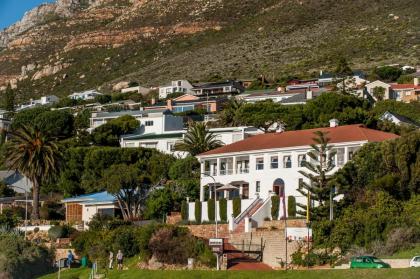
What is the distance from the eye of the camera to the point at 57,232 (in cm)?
7112

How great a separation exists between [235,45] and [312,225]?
431ft

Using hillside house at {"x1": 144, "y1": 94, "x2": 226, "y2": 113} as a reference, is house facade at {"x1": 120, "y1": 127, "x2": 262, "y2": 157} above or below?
below

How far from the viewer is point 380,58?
157 m

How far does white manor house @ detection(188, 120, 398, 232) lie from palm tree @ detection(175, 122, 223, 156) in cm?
1357

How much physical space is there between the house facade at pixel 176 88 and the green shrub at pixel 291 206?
93.6 metres

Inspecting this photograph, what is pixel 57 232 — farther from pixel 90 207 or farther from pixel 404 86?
pixel 404 86

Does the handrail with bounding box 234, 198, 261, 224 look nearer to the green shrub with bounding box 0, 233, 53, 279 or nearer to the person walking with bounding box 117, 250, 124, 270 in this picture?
the person walking with bounding box 117, 250, 124, 270

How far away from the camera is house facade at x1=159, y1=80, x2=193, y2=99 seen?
157750mm

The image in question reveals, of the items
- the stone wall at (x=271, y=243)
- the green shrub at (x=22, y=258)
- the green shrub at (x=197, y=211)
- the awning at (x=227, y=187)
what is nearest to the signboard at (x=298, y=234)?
the stone wall at (x=271, y=243)

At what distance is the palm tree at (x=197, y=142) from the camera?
3511 inches

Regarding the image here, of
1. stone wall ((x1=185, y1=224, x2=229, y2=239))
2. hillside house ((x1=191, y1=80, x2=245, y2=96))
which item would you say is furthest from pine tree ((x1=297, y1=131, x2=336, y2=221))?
hillside house ((x1=191, y1=80, x2=245, y2=96))

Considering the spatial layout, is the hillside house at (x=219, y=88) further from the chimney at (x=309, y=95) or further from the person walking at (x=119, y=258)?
the person walking at (x=119, y=258)

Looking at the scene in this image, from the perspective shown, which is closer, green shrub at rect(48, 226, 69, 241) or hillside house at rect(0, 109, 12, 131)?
green shrub at rect(48, 226, 69, 241)

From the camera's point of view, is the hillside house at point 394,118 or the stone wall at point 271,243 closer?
the stone wall at point 271,243
